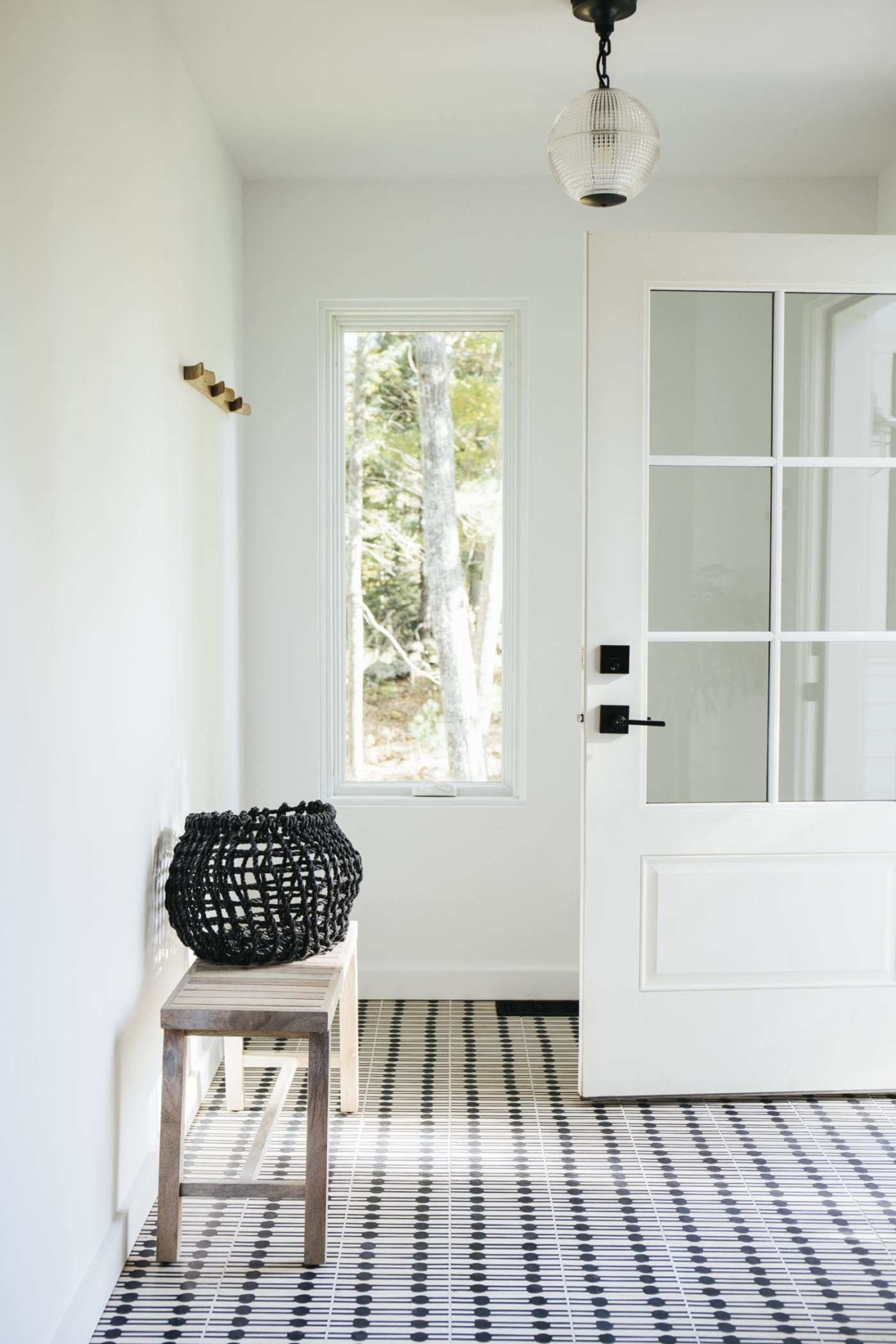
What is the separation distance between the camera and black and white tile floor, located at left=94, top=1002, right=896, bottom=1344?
2148 millimetres

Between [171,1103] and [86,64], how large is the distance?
1.90 meters

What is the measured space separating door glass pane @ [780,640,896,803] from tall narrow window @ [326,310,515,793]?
108 centimetres

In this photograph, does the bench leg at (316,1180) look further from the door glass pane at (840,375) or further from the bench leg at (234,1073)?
the door glass pane at (840,375)

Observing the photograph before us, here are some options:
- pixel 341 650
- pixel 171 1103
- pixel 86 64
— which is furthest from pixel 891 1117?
pixel 86 64

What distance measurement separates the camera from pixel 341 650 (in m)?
3.88

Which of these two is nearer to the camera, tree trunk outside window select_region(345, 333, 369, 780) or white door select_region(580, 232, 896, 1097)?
white door select_region(580, 232, 896, 1097)

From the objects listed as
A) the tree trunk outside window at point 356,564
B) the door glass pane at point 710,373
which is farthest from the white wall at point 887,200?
the tree trunk outside window at point 356,564

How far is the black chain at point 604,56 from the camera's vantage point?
2.66m

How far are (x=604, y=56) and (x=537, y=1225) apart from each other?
8.19 ft

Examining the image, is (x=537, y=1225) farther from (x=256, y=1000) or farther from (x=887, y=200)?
(x=887, y=200)

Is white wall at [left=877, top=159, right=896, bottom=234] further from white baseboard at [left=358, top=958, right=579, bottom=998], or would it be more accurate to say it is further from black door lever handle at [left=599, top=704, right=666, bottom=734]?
white baseboard at [left=358, top=958, right=579, bottom=998]

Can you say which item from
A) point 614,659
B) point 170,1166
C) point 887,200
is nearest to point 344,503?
point 614,659

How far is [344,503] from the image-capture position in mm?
3887

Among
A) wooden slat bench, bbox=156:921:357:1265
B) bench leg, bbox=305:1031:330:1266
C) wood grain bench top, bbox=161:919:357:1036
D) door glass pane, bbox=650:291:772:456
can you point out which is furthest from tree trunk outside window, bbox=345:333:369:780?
bench leg, bbox=305:1031:330:1266
